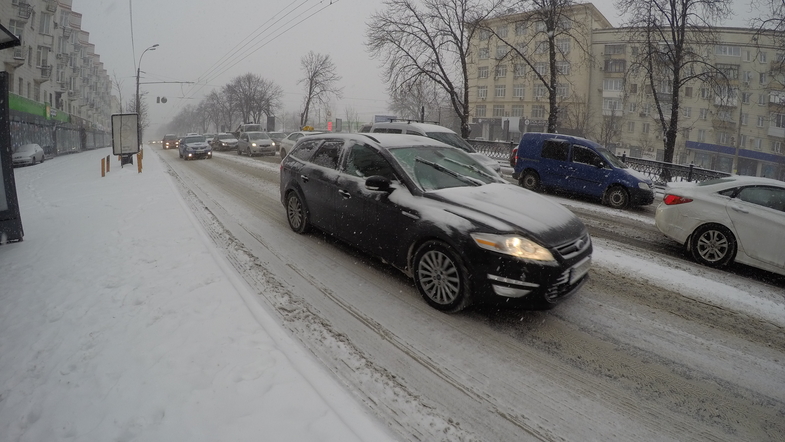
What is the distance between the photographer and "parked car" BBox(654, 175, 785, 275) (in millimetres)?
5302

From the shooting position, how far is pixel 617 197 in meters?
10.2

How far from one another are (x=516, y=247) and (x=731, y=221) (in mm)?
4257

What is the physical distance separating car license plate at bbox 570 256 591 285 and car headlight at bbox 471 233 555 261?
1.15 ft

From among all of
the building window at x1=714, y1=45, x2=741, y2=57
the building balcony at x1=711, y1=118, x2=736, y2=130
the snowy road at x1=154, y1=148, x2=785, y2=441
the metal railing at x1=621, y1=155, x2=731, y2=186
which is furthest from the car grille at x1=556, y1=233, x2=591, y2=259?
the building window at x1=714, y1=45, x2=741, y2=57

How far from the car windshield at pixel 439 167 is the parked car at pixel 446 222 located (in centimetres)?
1

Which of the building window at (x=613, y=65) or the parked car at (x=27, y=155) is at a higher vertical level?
the building window at (x=613, y=65)

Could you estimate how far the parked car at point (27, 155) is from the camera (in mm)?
25250

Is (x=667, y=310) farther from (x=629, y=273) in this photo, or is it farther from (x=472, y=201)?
(x=472, y=201)

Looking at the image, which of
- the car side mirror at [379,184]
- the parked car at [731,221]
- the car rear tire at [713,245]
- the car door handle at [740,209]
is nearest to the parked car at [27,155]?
the car side mirror at [379,184]

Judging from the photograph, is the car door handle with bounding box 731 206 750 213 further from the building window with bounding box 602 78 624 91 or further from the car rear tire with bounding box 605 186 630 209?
the building window with bounding box 602 78 624 91

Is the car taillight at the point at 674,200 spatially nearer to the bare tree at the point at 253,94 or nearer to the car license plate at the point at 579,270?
the car license plate at the point at 579,270

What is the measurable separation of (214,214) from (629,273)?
24.4 feet

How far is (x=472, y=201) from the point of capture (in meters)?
4.11

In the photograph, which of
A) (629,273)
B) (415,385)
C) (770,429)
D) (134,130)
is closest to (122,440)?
(415,385)
